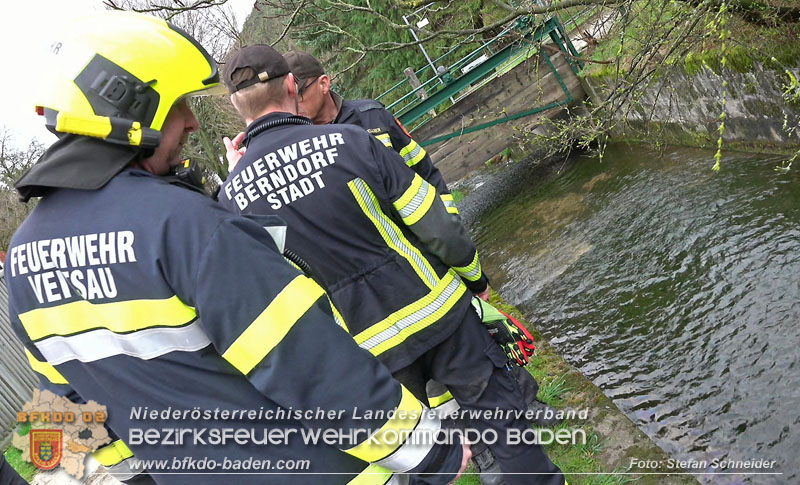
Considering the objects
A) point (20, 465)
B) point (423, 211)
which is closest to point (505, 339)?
point (423, 211)

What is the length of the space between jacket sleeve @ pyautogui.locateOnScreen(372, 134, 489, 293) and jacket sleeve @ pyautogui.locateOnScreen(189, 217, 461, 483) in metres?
1.04

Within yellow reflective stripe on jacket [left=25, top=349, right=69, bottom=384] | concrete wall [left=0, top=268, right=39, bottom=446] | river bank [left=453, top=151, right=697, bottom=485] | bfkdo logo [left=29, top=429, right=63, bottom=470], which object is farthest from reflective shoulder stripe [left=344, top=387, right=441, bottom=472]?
concrete wall [left=0, top=268, right=39, bottom=446]

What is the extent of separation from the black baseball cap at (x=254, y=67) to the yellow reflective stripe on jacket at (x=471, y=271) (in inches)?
49.1

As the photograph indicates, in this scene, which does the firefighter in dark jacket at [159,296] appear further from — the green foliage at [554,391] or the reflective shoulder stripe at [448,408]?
the green foliage at [554,391]

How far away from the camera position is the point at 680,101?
22.4 feet

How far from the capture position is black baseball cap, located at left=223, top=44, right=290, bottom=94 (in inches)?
103

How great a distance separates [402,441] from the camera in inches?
62.5

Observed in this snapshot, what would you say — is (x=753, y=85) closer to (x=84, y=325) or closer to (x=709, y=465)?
(x=709, y=465)

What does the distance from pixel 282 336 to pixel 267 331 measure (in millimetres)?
38

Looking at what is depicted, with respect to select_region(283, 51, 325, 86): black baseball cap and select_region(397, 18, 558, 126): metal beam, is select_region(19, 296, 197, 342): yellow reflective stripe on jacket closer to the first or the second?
select_region(283, 51, 325, 86): black baseball cap

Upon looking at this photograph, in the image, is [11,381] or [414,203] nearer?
[414,203]

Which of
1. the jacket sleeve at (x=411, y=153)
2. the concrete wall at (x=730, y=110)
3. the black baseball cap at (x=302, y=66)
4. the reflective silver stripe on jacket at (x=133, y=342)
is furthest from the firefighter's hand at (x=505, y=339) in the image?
the concrete wall at (x=730, y=110)

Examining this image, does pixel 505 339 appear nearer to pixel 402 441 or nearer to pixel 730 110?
pixel 402 441

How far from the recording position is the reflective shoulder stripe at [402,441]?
5.08ft
